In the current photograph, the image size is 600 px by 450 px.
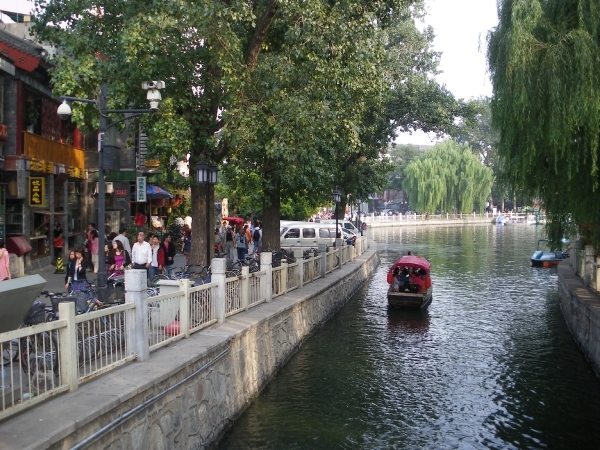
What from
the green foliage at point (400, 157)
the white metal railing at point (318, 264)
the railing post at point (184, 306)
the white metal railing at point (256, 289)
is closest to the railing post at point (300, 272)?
the white metal railing at point (318, 264)

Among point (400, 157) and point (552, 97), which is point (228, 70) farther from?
point (400, 157)

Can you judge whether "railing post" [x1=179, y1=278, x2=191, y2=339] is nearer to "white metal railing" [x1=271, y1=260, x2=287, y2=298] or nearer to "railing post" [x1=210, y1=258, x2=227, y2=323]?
"railing post" [x1=210, y1=258, x2=227, y2=323]

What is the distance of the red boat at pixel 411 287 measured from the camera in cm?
1953

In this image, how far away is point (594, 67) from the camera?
12125mm

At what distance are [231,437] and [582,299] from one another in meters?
9.32

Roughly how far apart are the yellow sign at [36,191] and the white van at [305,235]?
1460cm

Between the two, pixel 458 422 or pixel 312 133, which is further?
pixel 312 133

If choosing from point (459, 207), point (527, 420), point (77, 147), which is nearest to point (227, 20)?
point (527, 420)

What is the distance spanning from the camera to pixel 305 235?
106 feet

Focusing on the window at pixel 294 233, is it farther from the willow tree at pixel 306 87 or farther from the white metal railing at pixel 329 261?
the willow tree at pixel 306 87

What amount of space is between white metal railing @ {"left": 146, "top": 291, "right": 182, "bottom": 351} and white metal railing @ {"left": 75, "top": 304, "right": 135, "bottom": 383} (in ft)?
2.23

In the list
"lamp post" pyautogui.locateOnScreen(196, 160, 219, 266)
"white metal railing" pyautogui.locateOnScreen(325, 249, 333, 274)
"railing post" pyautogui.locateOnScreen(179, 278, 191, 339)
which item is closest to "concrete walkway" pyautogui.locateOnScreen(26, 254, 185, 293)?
"lamp post" pyautogui.locateOnScreen(196, 160, 219, 266)

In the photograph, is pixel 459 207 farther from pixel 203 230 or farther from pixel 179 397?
pixel 179 397

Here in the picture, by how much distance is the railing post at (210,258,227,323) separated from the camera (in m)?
10.6
